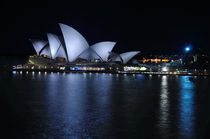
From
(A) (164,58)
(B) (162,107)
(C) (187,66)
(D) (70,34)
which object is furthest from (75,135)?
(A) (164,58)

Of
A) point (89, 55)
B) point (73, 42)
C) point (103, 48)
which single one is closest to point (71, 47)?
point (73, 42)

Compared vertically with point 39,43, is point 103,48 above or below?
below

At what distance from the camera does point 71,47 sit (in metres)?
71.6

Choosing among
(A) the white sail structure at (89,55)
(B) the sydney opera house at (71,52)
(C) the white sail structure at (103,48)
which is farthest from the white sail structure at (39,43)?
(C) the white sail structure at (103,48)

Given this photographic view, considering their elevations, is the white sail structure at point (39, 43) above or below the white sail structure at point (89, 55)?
above

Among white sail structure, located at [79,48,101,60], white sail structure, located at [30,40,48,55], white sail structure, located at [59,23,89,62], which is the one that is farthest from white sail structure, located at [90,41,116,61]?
white sail structure, located at [30,40,48,55]

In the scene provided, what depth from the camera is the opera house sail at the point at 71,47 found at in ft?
221

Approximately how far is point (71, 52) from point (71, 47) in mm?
2054

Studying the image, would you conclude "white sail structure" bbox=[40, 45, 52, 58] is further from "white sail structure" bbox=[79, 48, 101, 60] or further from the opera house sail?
"white sail structure" bbox=[79, 48, 101, 60]

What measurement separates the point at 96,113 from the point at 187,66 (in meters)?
74.9

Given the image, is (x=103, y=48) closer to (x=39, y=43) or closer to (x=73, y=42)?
(x=73, y=42)

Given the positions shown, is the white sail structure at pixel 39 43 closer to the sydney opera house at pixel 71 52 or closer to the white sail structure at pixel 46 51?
the sydney opera house at pixel 71 52

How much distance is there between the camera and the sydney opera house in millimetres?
69062

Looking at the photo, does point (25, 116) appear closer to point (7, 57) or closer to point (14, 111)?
point (14, 111)
